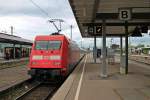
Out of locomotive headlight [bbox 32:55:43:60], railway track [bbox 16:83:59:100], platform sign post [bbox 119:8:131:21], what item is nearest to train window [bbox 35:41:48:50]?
locomotive headlight [bbox 32:55:43:60]

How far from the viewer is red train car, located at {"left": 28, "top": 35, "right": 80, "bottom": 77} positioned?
60.5 ft

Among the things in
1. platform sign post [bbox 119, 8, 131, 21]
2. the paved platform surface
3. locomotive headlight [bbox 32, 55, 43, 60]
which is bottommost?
the paved platform surface

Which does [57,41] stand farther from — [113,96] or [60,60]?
[113,96]

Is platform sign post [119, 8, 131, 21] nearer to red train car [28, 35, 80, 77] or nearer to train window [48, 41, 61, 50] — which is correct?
red train car [28, 35, 80, 77]

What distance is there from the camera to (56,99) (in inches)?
429

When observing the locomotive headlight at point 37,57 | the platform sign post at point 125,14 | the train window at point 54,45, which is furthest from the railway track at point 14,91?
the platform sign post at point 125,14

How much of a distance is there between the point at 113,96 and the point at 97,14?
908 cm

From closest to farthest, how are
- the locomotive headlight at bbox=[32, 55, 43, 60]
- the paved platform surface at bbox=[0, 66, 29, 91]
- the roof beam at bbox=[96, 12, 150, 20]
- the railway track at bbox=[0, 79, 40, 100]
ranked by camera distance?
the railway track at bbox=[0, 79, 40, 100] < the paved platform surface at bbox=[0, 66, 29, 91] < the locomotive headlight at bbox=[32, 55, 43, 60] < the roof beam at bbox=[96, 12, 150, 20]

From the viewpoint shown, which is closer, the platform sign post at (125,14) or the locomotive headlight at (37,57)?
the platform sign post at (125,14)

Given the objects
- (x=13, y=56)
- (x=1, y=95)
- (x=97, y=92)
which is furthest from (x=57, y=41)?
(x=13, y=56)

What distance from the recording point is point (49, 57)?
1889 cm

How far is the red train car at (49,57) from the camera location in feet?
60.5

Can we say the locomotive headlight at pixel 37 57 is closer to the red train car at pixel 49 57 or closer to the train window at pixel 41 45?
the red train car at pixel 49 57

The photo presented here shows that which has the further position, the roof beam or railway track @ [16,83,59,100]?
the roof beam
